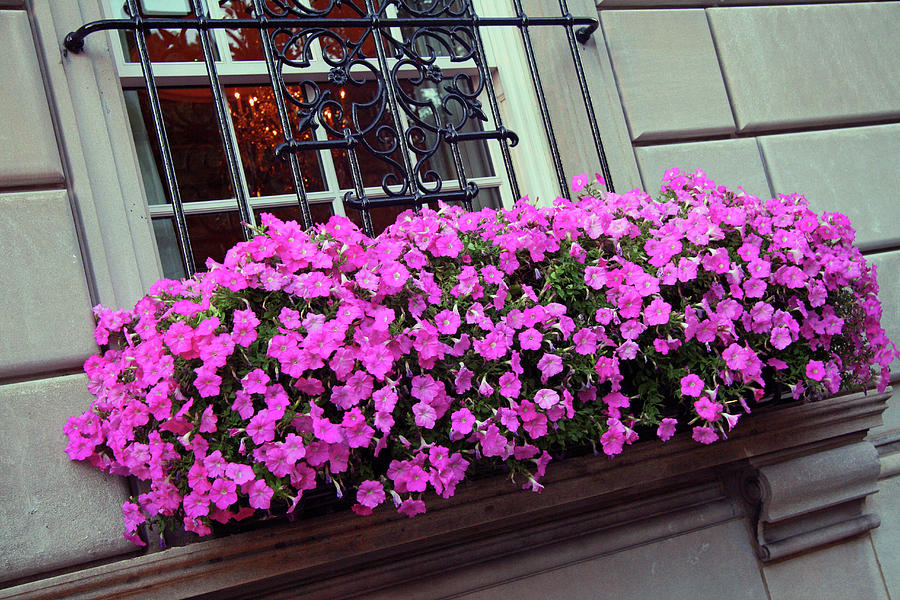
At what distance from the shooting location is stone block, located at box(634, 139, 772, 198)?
3016 millimetres

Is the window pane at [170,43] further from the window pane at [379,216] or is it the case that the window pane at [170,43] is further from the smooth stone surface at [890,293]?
the smooth stone surface at [890,293]

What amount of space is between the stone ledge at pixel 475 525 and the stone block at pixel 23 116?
3.63 ft

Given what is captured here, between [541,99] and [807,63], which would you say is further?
[807,63]

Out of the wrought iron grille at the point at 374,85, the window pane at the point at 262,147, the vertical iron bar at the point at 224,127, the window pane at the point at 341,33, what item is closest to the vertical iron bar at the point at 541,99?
the wrought iron grille at the point at 374,85

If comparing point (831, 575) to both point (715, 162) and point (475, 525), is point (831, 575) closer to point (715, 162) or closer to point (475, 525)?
point (475, 525)

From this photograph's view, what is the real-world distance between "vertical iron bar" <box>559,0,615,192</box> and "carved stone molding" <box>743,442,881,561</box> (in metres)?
1.14

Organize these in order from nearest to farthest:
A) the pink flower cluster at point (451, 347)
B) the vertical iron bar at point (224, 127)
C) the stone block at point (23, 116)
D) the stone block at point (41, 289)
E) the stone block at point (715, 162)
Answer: the pink flower cluster at point (451, 347) → the stone block at point (41, 289) → the stone block at point (23, 116) → the vertical iron bar at point (224, 127) → the stone block at point (715, 162)

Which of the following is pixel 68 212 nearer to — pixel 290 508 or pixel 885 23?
pixel 290 508

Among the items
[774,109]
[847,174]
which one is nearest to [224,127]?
[774,109]

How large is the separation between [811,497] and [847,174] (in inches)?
54.3

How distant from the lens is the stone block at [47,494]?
1.99 meters

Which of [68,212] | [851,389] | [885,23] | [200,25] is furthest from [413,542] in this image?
[885,23]

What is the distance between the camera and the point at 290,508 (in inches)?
71.8

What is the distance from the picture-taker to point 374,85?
3.06m
